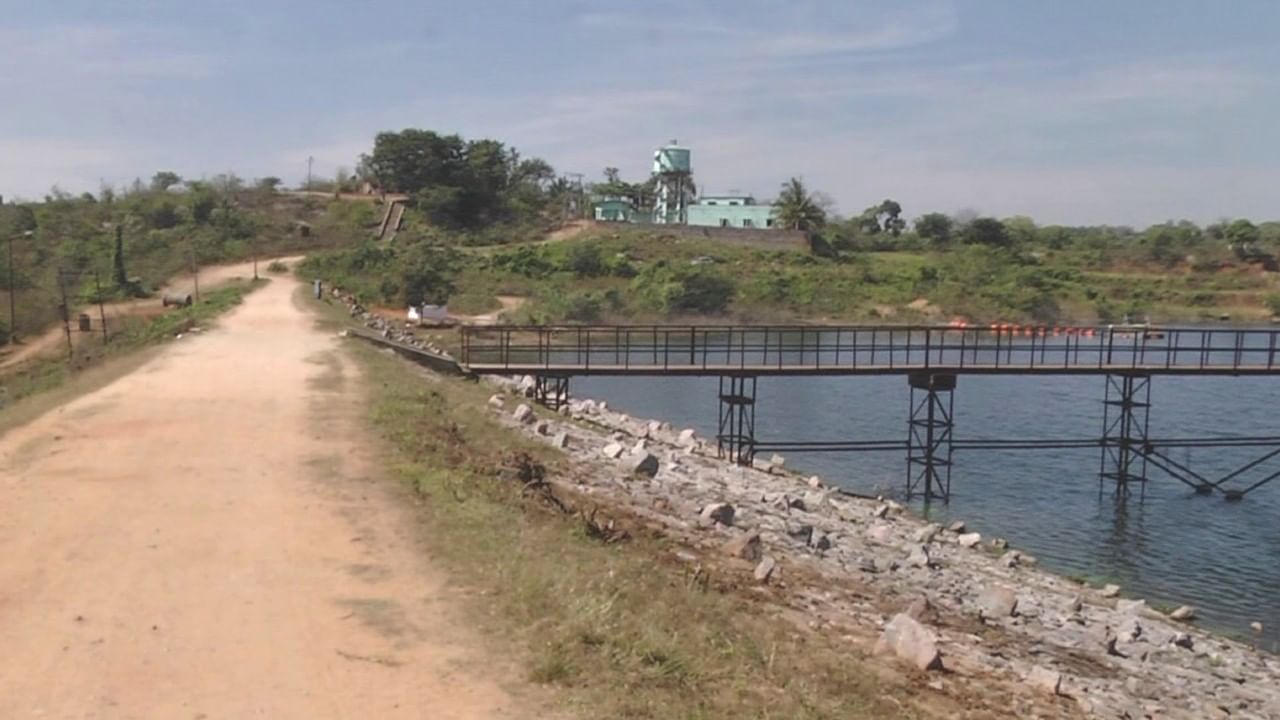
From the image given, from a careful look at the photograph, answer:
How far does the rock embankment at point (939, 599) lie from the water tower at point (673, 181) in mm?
92743

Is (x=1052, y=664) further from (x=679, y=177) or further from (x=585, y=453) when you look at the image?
(x=679, y=177)

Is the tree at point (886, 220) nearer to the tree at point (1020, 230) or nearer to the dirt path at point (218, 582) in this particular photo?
the tree at point (1020, 230)

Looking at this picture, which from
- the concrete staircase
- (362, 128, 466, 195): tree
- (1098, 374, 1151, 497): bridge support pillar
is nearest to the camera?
(1098, 374, 1151, 497): bridge support pillar

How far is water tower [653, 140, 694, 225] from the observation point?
11406 cm

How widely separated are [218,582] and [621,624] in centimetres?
390

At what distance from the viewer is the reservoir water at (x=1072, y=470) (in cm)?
2064

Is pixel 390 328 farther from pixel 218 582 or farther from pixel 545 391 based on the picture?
pixel 218 582

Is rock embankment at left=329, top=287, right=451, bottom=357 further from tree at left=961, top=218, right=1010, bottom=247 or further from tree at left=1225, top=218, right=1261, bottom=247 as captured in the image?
tree at left=1225, top=218, right=1261, bottom=247

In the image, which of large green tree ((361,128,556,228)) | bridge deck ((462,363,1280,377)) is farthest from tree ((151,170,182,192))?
bridge deck ((462,363,1280,377))

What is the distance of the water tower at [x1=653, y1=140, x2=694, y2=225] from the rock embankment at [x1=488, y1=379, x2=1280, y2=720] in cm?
9274

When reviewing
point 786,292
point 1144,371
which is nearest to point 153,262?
point 786,292

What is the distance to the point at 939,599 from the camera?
571 inches

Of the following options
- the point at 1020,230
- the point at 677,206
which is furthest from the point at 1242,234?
the point at 677,206

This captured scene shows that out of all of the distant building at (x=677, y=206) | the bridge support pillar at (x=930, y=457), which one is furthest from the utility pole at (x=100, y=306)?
the distant building at (x=677, y=206)
